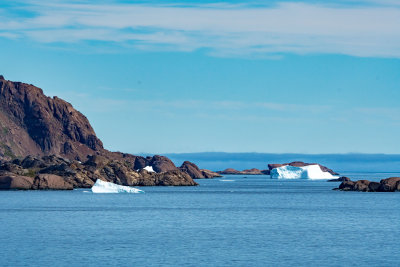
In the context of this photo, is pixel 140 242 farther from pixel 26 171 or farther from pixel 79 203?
pixel 26 171

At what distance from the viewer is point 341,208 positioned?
86.5m

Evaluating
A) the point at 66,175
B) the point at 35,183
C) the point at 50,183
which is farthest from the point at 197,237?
the point at 66,175

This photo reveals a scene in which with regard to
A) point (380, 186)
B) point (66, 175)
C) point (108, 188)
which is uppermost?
point (380, 186)

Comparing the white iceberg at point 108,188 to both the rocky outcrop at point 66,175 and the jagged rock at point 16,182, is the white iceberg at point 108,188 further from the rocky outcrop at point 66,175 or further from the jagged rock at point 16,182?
the jagged rock at point 16,182

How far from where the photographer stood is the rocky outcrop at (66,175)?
131000 millimetres

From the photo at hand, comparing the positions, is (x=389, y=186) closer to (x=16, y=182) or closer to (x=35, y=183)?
(x=35, y=183)

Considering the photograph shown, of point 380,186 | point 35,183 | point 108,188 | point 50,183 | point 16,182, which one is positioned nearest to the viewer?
point 108,188

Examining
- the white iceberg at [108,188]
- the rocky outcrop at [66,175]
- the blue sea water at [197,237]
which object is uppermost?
the rocky outcrop at [66,175]

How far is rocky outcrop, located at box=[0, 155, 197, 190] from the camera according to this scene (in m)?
131

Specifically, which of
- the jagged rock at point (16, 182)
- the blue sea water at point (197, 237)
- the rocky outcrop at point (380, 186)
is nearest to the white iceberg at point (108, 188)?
the jagged rock at point (16, 182)

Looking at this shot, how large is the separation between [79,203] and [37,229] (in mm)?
35627

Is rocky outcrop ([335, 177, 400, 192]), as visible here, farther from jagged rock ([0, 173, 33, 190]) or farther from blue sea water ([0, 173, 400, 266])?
jagged rock ([0, 173, 33, 190])

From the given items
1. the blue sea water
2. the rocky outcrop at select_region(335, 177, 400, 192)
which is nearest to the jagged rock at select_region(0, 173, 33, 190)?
the blue sea water

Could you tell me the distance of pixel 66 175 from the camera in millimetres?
140000
